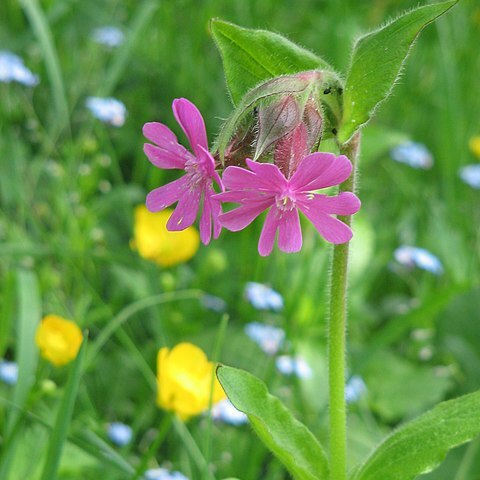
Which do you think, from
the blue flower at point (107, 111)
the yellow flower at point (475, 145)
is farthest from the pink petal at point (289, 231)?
the yellow flower at point (475, 145)

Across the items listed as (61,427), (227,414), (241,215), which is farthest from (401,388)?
(241,215)

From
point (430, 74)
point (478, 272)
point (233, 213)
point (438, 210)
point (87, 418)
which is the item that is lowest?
point (87, 418)

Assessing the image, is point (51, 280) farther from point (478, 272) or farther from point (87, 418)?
point (478, 272)

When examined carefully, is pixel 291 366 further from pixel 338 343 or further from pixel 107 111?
pixel 107 111

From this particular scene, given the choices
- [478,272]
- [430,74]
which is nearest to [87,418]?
[478,272]

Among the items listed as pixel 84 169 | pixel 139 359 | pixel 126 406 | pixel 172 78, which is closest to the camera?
pixel 139 359

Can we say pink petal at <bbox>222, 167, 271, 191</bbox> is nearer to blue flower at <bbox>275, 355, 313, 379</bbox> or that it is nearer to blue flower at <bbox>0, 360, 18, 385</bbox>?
blue flower at <bbox>275, 355, 313, 379</bbox>

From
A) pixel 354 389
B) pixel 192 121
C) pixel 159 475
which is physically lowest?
pixel 159 475
